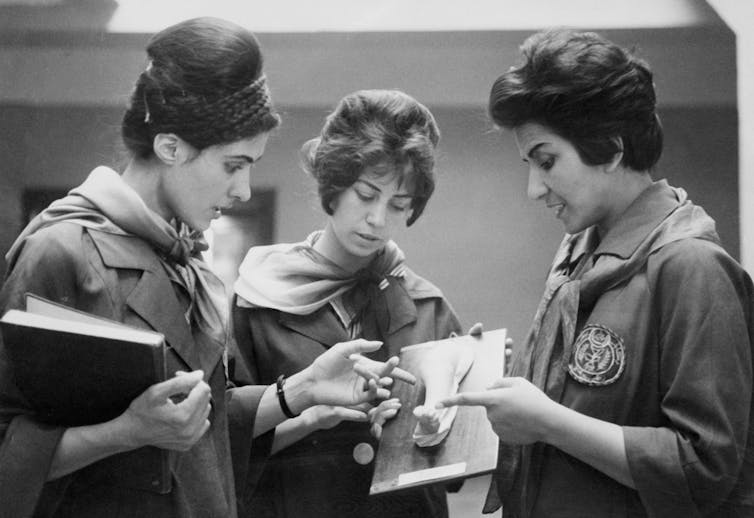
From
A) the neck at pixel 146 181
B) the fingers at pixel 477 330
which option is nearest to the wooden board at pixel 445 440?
the fingers at pixel 477 330

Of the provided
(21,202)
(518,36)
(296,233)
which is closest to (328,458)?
(296,233)

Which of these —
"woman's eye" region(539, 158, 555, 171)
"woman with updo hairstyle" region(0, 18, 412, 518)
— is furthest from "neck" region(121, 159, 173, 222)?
"woman's eye" region(539, 158, 555, 171)

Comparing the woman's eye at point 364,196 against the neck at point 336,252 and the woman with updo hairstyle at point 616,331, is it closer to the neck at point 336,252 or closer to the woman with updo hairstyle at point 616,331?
the neck at point 336,252

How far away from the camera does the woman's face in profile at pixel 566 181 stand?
56.6 inches

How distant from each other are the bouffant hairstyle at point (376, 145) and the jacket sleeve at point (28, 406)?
19.0 inches

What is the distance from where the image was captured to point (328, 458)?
1.58m

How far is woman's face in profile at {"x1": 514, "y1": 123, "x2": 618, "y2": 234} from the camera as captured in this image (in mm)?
1438

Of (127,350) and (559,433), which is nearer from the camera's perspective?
(127,350)

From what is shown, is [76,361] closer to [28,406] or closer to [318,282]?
[28,406]

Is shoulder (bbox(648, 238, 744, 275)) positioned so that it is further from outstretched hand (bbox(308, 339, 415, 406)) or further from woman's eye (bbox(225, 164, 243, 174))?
woman's eye (bbox(225, 164, 243, 174))

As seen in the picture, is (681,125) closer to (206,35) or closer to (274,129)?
(274,129)

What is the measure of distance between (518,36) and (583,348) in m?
0.57

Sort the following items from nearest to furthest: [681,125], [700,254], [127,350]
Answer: [127,350] → [700,254] → [681,125]

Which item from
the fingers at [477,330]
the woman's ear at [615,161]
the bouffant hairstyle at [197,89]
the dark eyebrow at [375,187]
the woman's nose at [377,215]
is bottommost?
the fingers at [477,330]
